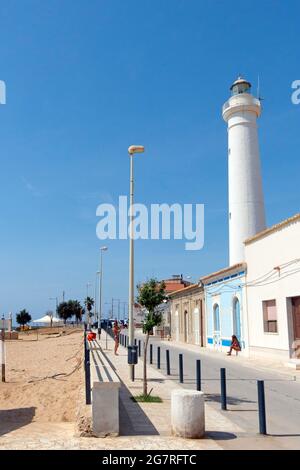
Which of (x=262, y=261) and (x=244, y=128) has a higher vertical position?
(x=244, y=128)

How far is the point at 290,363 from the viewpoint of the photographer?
1928 centimetres

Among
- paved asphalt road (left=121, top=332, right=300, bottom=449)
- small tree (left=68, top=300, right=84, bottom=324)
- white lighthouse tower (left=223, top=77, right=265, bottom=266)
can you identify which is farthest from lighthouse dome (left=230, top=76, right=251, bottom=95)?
small tree (left=68, top=300, right=84, bottom=324)

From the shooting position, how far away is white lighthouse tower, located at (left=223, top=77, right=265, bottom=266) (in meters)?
32.4

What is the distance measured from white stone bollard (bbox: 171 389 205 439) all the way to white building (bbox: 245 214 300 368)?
1203 cm

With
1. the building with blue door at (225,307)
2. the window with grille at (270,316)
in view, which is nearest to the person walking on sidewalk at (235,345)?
the building with blue door at (225,307)

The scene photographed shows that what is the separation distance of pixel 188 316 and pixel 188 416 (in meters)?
32.6

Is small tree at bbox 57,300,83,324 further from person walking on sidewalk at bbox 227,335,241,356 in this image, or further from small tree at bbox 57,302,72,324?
person walking on sidewalk at bbox 227,335,241,356

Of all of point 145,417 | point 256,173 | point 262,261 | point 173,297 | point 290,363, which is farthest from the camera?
point 173,297

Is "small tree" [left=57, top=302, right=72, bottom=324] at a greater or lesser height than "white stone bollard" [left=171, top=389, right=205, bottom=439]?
greater

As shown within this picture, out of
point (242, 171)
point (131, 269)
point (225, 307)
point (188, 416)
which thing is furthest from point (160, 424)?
point (242, 171)

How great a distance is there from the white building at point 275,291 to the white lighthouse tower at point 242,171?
637cm
